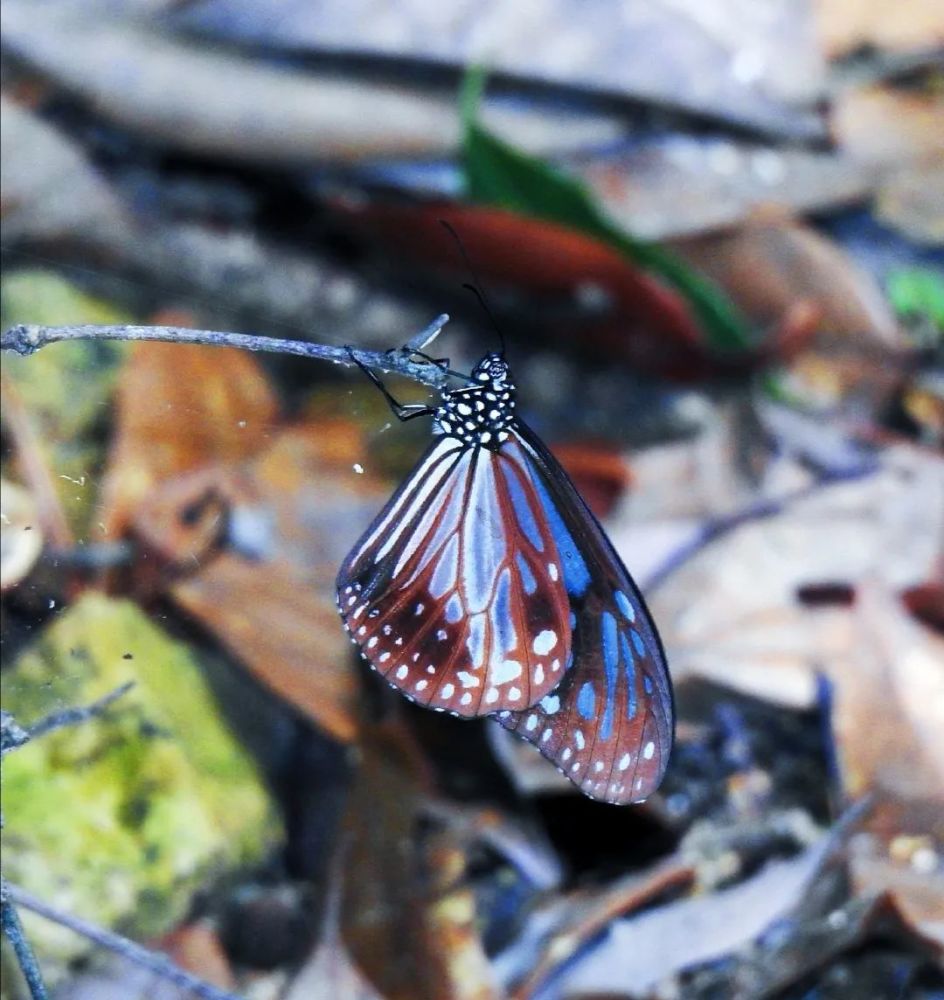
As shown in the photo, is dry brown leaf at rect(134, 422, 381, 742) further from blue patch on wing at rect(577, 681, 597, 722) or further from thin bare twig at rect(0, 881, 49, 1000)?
thin bare twig at rect(0, 881, 49, 1000)

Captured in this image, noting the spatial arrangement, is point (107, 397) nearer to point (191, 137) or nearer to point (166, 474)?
point (166, 474)

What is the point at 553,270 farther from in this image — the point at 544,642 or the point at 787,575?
the point at 544,642

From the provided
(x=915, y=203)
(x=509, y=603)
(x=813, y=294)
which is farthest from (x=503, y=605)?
(x=915, y=203)

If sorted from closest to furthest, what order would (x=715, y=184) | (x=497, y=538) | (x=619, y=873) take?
(x=497, y=538)
(x=619, y=873)
(x=715, y=184)

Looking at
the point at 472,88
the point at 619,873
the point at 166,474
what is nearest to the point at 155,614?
the point at 166,474

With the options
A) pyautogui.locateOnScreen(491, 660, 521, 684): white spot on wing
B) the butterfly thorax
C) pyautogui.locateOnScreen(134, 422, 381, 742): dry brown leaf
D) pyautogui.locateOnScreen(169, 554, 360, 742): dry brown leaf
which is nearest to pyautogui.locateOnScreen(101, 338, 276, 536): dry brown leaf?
pyautogui.locateOnScreen(134, 422, 381, 742): dry brown leaf
